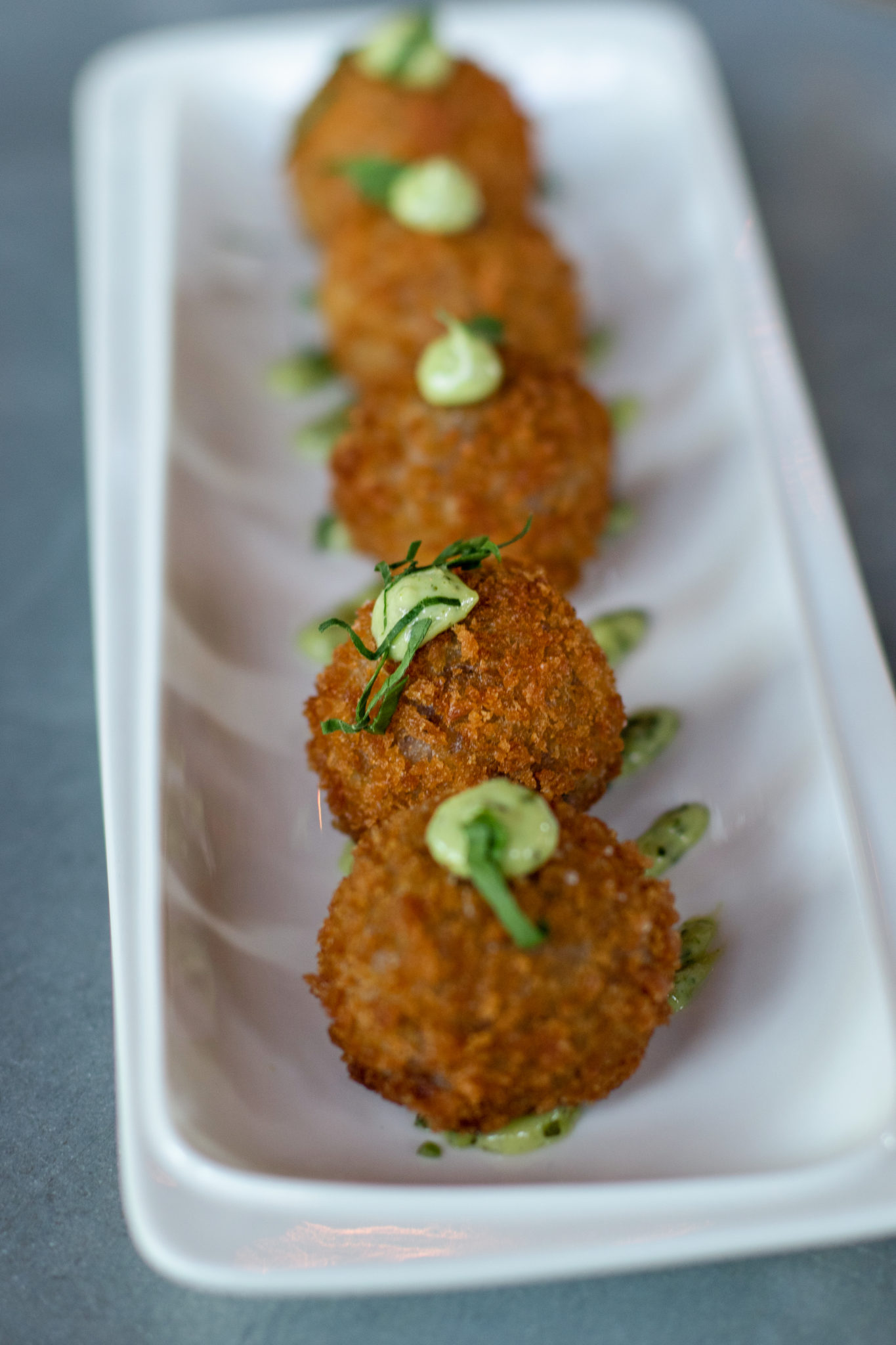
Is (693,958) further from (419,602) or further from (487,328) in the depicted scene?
(487,328)

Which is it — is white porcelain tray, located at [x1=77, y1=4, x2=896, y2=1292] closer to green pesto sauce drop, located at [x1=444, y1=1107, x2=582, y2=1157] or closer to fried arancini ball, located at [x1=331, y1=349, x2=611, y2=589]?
green pesto sauce drop, located at [x1=444, y1=1107, x2=582, y2=1157]

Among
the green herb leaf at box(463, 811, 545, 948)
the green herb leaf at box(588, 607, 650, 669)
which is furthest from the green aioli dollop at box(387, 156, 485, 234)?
the green herb leaf at box(463, 811, 545, 948)

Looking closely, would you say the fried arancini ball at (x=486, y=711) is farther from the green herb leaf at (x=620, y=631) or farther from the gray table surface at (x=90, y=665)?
the gray table surface at (x=90, y=665)

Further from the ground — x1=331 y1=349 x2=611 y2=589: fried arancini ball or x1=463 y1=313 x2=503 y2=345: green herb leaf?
x1=463 y1=313 x2=503 y2=345: green herb leaf

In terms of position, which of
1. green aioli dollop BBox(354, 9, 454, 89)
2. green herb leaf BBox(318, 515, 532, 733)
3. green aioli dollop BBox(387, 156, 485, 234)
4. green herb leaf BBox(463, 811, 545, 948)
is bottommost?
green herb leaf BBox(463, 811, 545, 948)

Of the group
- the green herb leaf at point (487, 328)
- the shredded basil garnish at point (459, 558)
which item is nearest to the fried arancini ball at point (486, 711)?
the shredded basil garnish at point (459, 558)

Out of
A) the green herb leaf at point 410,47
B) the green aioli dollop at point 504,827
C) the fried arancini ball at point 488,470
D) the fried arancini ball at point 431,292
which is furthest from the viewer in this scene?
the green herb leaf at point 410,47
